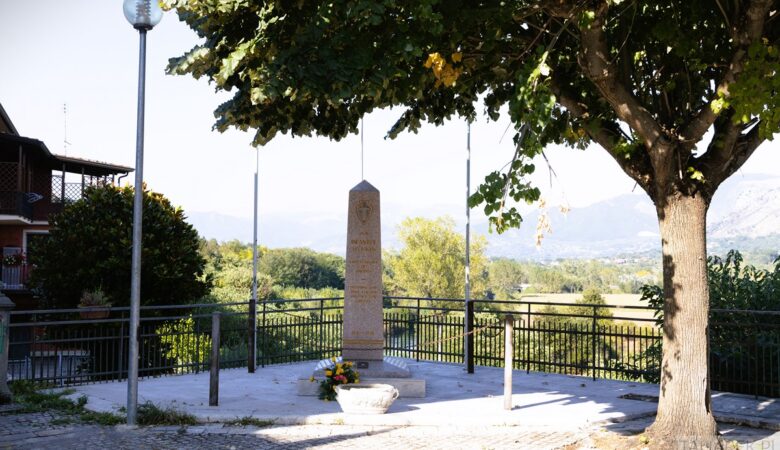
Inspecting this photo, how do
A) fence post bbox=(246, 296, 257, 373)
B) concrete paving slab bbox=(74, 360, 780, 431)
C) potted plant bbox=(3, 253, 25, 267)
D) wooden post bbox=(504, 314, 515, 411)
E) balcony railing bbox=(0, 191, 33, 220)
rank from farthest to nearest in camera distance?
balcony railing bbox=(0, 191, 33, 220)
potted plant bbox=(3, 253, 25, 267)
fence post bbox=(246, 296, 257, 373)
wooden post bbox=(504, 314, 515, 411)
concrete paving slab bbox=(74, 360, 780, 431)

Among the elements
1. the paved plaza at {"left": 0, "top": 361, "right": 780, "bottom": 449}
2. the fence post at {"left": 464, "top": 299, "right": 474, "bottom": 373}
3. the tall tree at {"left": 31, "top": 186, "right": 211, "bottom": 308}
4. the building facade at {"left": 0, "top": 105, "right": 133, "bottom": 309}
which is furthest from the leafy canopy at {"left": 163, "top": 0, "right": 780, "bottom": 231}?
the building facade at {"left": 0, "top": 105, "right": 133, "bottom": 309}

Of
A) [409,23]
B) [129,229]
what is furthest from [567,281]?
[409,23]

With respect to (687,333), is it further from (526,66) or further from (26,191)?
(26,191)

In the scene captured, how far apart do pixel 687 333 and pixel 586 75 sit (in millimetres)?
3175

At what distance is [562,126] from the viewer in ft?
36.1

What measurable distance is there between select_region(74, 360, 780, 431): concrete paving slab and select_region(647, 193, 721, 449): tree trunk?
5.33 feet

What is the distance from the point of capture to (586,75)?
9023 mm

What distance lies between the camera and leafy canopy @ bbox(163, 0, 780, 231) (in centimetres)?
793

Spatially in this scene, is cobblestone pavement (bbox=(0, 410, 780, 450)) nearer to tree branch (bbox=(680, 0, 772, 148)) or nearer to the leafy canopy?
the leafy canopy

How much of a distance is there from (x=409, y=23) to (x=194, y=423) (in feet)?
19.0

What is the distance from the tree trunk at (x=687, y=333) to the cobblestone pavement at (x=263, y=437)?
1226mm

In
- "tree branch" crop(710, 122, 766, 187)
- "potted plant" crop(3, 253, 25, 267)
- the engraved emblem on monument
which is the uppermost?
"tree branch" crop(710, 122, 766, 187)

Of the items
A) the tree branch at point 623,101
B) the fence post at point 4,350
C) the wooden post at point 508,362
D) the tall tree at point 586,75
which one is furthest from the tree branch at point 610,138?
the fence post at point 4,350

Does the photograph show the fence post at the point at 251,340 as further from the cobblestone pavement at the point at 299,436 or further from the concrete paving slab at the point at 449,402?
the cobblestone pavement at the point at 299,436
